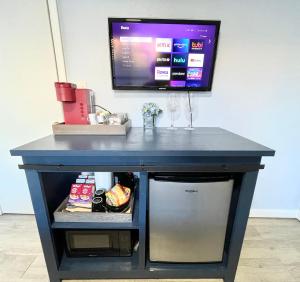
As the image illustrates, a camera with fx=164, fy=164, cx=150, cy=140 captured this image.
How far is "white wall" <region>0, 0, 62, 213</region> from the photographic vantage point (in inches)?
48.3

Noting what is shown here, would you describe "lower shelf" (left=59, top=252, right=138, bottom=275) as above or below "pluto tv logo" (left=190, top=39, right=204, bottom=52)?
below

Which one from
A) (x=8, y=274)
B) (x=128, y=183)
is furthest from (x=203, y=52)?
(x=8, y=274)

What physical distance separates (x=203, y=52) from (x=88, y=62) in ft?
2.94

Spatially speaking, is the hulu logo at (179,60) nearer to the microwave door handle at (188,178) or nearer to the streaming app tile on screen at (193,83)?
the streaming app tile on screen at (193,83)

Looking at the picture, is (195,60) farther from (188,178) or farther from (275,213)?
(275,213)

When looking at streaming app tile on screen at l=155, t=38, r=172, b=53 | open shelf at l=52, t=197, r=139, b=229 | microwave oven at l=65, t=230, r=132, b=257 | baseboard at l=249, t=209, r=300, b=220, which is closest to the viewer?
open shelf at l=52, t=197, r=139, b=229

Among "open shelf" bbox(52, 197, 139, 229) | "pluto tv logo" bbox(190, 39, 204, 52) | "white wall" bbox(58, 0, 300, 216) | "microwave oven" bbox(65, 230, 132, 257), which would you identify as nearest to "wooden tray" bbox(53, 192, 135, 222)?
"open shelf" bbox(52, 197, 139, 229)

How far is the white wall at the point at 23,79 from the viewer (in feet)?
4.02

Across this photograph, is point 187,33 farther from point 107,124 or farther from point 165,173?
point 165,173

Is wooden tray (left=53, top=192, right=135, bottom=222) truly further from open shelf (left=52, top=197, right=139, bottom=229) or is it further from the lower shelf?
the lower shelf

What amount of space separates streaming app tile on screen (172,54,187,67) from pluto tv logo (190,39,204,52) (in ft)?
0.25

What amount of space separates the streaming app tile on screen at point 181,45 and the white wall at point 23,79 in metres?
0.96

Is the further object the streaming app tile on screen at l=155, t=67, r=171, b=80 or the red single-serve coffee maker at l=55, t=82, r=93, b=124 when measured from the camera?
the streaming app tile on screen at l=155, t=67, r=171, b=80

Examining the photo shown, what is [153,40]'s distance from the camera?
120 centimetres
